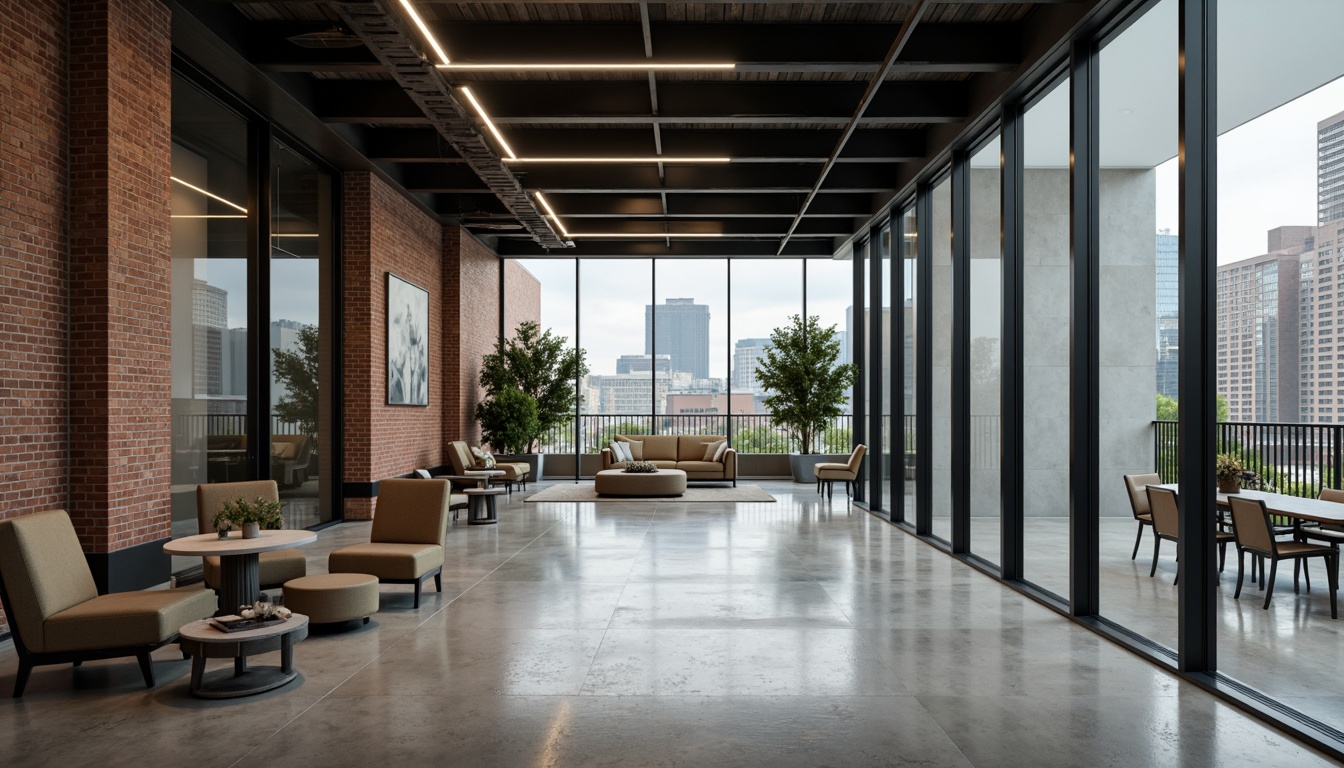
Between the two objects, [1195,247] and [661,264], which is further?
[661,264]

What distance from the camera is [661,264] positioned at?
17375 millimetres

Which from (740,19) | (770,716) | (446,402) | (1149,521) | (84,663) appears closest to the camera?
(770,716)

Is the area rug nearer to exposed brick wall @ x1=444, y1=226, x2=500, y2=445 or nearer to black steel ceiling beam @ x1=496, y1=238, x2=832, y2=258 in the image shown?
exposed brick wall @ x1=444, y1=226, x2=500, y2=445

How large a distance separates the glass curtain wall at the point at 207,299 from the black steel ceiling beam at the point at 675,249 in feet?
27.2

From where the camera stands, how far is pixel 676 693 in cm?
423

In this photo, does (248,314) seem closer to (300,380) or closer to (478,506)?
(300,380)

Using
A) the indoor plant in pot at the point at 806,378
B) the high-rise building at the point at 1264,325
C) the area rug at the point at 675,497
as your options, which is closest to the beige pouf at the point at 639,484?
the area rug at the point at 675,497

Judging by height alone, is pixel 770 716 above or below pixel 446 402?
below

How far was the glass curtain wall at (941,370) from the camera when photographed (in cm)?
984

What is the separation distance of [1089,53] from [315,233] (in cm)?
827

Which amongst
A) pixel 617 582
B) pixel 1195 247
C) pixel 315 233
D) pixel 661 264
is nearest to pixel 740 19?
pixel 1195 247

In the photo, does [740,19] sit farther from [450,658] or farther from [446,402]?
[446,402]

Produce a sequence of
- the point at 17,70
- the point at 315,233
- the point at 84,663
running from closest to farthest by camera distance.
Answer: the point at 84,663 < the point at 17,70 < the point at 315,233

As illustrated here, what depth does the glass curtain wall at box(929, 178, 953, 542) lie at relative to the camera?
984cm
